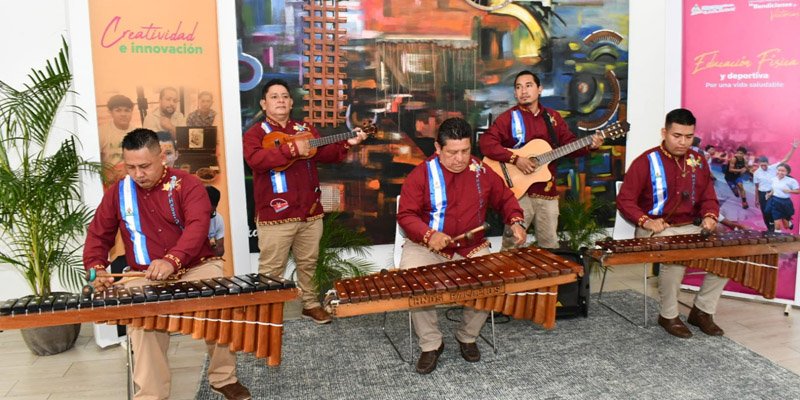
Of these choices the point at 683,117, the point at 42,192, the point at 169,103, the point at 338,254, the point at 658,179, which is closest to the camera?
the point at 42,192

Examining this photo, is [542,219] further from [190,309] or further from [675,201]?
[190,309]

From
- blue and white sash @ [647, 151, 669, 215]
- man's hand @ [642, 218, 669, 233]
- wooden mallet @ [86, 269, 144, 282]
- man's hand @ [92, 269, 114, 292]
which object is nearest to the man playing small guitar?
blue and white sash @ [647, 151, 669, 215]

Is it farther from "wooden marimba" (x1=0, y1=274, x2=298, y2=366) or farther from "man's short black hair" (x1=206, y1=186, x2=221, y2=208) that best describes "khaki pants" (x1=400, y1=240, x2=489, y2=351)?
"man's short black hair" (x1=206, y1=186, x2=221, y2=208)

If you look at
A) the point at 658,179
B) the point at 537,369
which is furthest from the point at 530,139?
the point at 537,369

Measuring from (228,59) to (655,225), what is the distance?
353 cm

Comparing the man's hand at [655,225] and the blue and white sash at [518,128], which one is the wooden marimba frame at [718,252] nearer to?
the man's hand at [655,225]

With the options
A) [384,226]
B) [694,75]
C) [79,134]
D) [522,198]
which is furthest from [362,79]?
[694,75]

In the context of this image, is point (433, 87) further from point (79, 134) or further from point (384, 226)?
point (79, 134)

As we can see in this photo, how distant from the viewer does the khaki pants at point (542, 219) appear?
5.43 meters

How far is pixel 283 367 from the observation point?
4.22 m

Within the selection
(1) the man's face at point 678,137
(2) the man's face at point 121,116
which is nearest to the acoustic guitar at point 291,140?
(2) the man's face at point 121,116

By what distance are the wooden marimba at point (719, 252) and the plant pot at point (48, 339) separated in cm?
373

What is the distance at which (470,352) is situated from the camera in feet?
14.0

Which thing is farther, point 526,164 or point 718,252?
point 526,164
